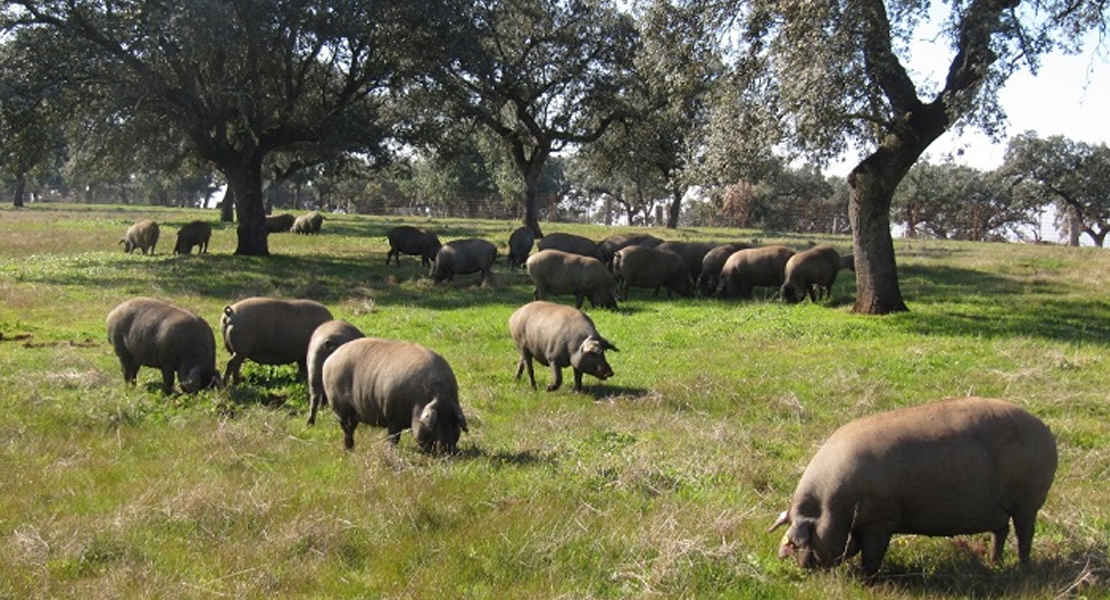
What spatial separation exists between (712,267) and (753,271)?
5.50 feet

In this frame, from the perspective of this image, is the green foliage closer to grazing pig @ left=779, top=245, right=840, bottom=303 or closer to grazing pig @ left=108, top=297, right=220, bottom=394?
grazing pig @ left=779, top=245, right=840, bottom=303

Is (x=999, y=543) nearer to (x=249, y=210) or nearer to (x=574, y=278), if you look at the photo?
(x=574, y=278)

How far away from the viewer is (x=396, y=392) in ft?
28.1

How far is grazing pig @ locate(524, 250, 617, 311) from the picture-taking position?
2009 cm

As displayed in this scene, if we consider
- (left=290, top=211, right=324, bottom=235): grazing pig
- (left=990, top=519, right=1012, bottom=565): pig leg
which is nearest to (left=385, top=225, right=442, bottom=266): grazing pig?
(left=290, top=211, right=324, bottom=235): grazing pig

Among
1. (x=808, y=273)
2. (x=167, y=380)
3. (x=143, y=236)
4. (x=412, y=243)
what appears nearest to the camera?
(x=167, y=380)

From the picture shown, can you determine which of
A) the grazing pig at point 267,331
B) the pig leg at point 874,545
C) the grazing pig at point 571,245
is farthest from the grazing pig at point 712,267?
the pig leg at point 874,545

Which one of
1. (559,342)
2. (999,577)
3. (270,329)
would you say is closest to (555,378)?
(559,342)

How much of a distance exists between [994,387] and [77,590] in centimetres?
1009

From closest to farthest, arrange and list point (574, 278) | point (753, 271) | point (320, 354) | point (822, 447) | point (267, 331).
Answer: point (822, 447) < point (320, 354) < point (267, 331) < point (574, 278) < point (753, 271)

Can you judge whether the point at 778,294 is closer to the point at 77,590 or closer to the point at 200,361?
the point at 200,361

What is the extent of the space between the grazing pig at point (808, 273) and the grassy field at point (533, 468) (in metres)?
2.54

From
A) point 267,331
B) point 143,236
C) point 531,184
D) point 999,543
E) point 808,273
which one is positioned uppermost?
point 531,184

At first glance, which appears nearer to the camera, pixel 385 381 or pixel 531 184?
pixel 385 381
